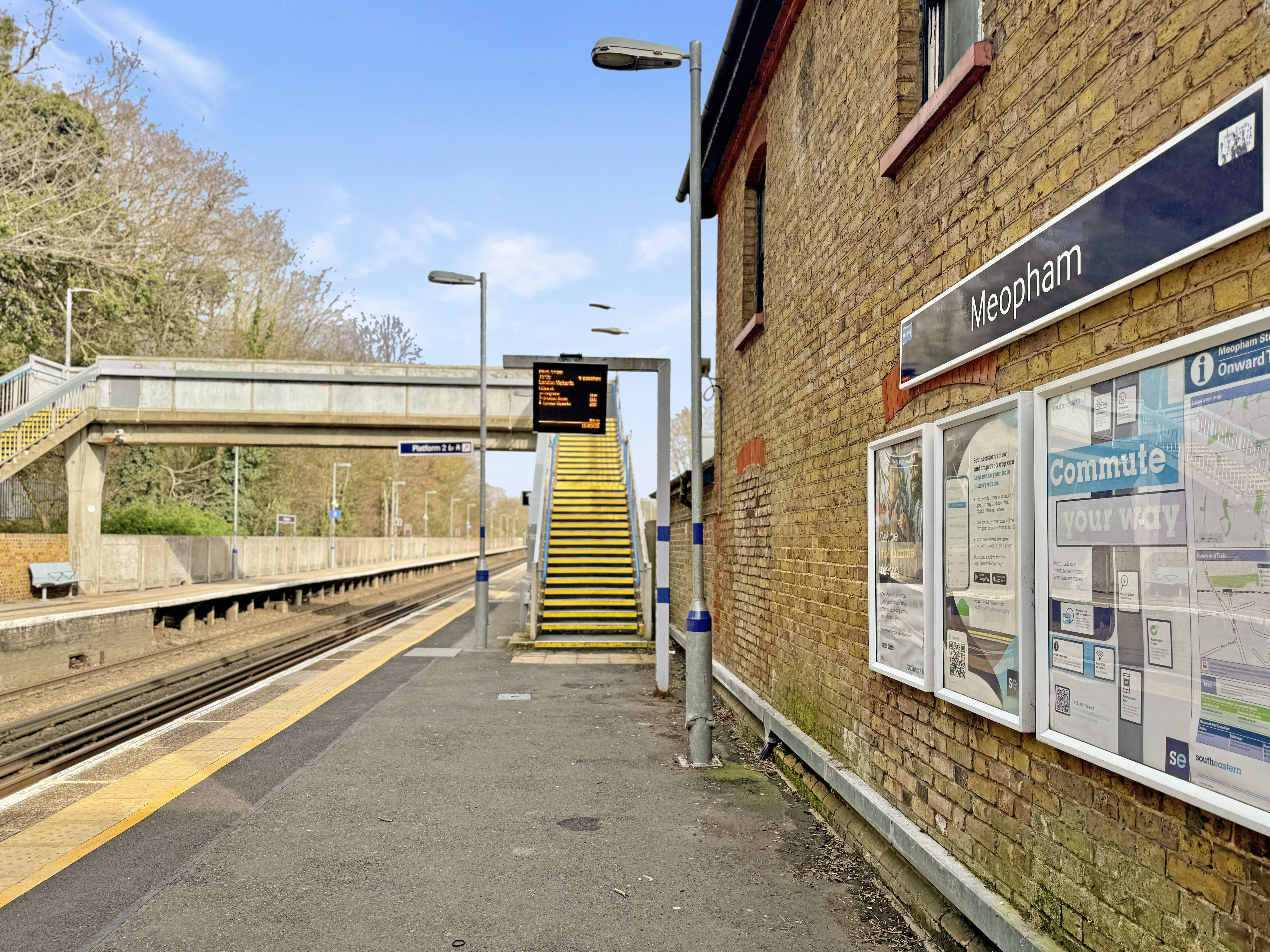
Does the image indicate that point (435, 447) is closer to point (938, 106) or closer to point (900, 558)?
point (900, 558)

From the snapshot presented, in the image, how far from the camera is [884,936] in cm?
411

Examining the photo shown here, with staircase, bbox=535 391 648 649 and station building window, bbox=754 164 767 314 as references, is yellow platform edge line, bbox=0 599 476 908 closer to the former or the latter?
staircase, bbox=535 391 648 649

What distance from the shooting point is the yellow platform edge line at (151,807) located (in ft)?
15.4

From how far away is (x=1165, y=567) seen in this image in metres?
2.67

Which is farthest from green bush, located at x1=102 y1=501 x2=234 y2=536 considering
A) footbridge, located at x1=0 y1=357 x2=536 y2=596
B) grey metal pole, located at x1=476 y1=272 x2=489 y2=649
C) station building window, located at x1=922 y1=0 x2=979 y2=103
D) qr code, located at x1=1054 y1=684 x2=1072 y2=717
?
qr code, located at x1=1054 y1=684 x2=1072 y2=717

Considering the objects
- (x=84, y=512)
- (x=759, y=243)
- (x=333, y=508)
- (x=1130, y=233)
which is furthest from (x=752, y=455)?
(x=333, y=508)

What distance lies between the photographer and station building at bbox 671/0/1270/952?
261cm

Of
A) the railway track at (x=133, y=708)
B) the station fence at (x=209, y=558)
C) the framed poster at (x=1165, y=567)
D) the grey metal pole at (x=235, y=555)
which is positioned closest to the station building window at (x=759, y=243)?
the framed poster at (x=1165, y=567)

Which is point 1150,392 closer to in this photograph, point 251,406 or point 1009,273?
point 1009,273

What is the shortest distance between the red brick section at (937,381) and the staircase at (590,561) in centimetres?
1051

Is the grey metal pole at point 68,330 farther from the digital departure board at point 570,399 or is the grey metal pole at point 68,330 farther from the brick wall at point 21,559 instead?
the digital departure board at point 570,399

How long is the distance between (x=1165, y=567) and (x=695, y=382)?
554 cm

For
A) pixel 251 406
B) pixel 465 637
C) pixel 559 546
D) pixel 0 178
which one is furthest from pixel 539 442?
pixel 0 178

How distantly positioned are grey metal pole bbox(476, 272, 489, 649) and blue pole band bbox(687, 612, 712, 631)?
782 cm
